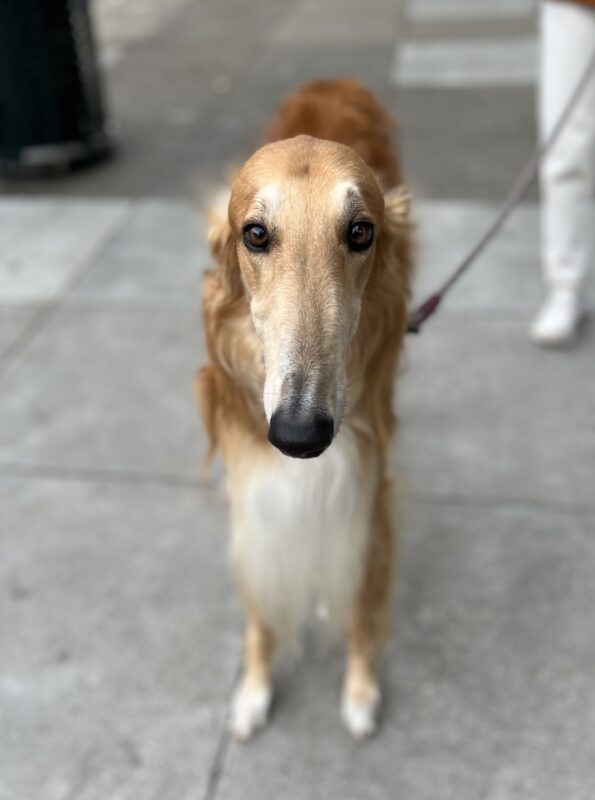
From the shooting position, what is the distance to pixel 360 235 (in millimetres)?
1852

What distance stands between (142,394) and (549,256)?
227 cm

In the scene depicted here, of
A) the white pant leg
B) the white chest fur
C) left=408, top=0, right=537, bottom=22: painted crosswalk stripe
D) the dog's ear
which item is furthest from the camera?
left=408, top=0, right=537, bottom=22: painted crosswalk stripe

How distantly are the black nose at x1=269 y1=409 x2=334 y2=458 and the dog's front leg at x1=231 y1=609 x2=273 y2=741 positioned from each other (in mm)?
1226

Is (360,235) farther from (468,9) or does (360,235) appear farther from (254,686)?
(468,9)

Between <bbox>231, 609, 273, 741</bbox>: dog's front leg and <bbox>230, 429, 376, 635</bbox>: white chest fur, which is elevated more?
<bbox>230, 429, 376, 635</bbox>: white chest fur

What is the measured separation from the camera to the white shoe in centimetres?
434

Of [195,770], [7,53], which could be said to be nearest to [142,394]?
[195,770]

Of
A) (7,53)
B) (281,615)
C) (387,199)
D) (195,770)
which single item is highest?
(387,199)

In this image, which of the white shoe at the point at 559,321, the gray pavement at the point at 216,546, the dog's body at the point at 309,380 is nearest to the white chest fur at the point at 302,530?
the dog's body at the point at 309,380

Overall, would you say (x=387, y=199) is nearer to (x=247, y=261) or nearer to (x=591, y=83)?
(x=247, y=261)

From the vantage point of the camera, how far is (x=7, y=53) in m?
6.34

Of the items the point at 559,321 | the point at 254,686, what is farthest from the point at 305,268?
the point at 559,321

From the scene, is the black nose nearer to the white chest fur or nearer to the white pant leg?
the white chest fur

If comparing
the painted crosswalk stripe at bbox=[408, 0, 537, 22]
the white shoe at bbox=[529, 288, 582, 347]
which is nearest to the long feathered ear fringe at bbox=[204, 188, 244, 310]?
the white shoe at bbox=[529, 288, 582, 347]
